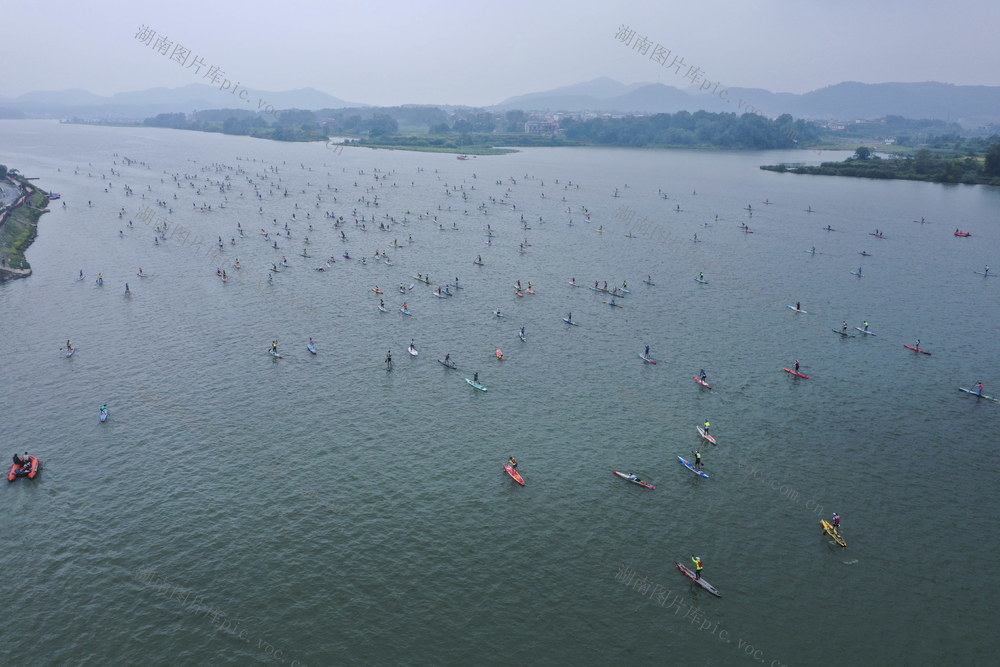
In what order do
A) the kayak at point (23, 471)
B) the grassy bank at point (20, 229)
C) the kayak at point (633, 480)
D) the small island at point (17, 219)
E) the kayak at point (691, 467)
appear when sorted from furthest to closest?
the grassy bank at point (20, 229) < the small island at point (17, 219) < the kayak at point (691, 467) < the kayak at point (633, 480) < the kayak at point (23, 471)

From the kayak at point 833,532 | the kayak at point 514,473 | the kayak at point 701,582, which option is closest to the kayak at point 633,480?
the kayak at point 514,473

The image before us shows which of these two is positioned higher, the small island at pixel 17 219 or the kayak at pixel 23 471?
the small island at pixel 17 219

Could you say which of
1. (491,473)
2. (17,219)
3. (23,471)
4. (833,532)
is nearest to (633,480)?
(491,473)

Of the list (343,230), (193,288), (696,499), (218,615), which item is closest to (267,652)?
(218,615)

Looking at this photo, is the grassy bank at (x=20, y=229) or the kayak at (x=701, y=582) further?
the grassy bank at (x=20, y=229)

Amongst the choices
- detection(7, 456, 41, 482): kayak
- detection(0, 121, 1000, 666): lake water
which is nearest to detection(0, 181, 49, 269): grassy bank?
detection(0, 121, 1000, 666): lake water

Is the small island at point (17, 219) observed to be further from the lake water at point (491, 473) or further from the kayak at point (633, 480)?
the kayak at point (633, 480)

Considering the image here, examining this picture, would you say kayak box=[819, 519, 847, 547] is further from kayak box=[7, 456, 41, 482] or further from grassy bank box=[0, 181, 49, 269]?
grassy bank box=[0, 181, 49, 269]
